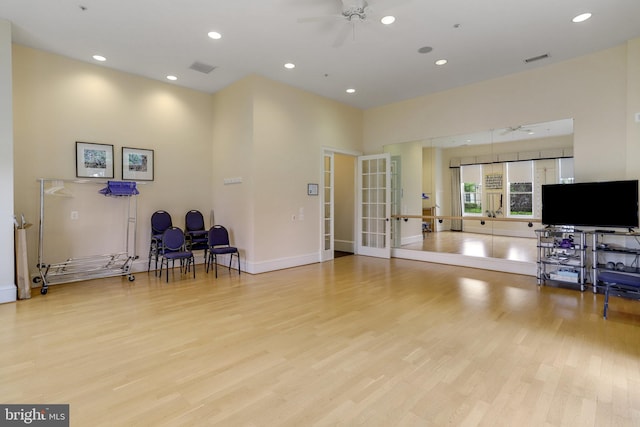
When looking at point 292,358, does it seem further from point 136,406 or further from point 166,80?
point 166,80

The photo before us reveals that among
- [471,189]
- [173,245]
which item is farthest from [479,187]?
[173,245]

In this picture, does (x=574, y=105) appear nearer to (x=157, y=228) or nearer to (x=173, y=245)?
(x=173, y=245)

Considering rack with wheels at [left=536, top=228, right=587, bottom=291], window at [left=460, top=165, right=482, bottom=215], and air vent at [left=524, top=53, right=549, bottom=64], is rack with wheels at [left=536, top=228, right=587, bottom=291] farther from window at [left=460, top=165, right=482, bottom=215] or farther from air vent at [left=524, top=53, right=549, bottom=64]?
→ air vent at [left=524, top=53, right=549, bottom=64]

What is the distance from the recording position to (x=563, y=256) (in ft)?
16.0

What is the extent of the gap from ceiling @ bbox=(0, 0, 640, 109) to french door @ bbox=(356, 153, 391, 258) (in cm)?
221

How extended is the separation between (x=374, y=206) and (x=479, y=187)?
231 cm

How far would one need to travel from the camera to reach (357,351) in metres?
2.75

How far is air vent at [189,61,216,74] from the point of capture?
524cm

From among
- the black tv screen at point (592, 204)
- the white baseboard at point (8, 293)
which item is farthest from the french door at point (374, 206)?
the white baseboard at point (8, 293)

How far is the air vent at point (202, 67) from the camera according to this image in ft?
17.2

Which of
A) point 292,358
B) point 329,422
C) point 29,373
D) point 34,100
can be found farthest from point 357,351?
point 34,100

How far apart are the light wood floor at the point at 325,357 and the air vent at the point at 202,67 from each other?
366 centimetres

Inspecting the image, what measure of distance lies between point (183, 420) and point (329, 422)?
86 centimetres

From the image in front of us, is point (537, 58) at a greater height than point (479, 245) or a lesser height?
greater
